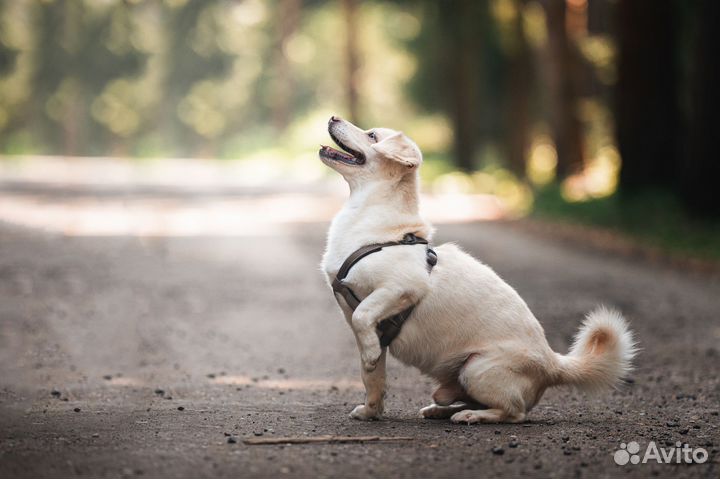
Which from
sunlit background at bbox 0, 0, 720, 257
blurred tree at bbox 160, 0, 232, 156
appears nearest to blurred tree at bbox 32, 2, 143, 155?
→ sunlit background at bbox 0, 0, 720, 257

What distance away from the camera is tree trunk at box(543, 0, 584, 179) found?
30719mm

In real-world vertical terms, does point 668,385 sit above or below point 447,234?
above

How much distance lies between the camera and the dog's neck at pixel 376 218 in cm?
609

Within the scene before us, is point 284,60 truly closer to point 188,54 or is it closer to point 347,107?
point 188,54

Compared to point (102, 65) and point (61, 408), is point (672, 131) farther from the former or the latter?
point (102, 65)

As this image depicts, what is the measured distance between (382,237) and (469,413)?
118 centimetres

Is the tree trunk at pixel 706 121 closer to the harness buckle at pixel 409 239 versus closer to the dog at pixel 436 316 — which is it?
the dog at pixel 436 316

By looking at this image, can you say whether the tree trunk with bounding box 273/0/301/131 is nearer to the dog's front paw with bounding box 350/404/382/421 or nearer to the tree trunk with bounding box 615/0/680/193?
the tree trunk with bounding box 615/0/680/193

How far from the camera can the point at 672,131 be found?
22.8 meters

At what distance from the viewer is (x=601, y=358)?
6.18m

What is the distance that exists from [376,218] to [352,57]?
44.2m

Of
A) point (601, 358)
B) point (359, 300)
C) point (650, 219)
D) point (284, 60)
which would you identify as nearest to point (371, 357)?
point (359, 300)

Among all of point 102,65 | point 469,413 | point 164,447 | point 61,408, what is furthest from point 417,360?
point 102,65

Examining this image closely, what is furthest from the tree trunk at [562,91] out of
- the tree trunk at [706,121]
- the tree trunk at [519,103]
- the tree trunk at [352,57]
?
the tree trunk at [352,57]
